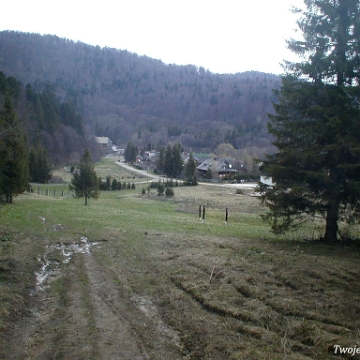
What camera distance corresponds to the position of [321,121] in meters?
12.2

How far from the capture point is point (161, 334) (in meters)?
5.61

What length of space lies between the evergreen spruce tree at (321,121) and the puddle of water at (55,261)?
684 cm

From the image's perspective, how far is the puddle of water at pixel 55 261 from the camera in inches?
320

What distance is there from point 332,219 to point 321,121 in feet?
12.1

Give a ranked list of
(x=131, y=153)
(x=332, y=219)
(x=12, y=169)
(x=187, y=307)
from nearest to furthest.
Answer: (x=187, y=307) → (x=332, y=219) → (x=12, y=169) → (x=131, y=153)

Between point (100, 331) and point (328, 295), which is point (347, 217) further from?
point (100, 331)

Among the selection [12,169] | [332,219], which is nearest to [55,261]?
[332,219]

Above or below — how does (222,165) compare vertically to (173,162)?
above

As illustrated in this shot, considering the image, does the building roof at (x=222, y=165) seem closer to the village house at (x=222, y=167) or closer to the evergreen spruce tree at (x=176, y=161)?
the village house at (x=222, y=167)

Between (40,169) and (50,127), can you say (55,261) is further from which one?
(50,127)

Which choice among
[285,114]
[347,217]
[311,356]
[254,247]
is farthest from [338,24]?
[311,356]

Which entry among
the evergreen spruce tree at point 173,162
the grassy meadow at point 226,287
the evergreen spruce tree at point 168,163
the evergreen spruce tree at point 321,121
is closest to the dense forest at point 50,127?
the evergreen spruce tree at point 168,163

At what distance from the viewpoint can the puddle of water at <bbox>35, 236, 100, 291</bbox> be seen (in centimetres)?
814

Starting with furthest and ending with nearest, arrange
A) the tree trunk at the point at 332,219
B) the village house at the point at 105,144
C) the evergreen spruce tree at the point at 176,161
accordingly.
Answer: the village house at the point at 105,144 → the evergreen spruce tree at the point at 176,161 → the tree trunk at the point at 332,219
